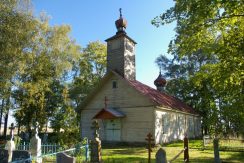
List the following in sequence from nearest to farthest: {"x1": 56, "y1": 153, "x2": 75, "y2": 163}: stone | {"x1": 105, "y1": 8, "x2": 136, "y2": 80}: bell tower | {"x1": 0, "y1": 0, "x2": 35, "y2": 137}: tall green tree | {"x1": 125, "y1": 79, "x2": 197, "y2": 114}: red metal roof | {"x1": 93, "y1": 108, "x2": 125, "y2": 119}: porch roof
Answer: {"x1": 56, "y1": 153, "x2": 75, "y2": 163}: stone → {"x1": 125, "y1": 79, "x2": 197, "y2": 114}: red metal roof → {"x1": 93, "y1": 108, "x2": 125, "y2": 119}: porch roof → {"x1": 0, "y1": 0, "x2": 35, "y2": 137}: tall green tree → {"x1": 105, "y1": 8, "x2": 136, "y2": 80}: bell tower

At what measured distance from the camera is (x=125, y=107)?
88.8 ft

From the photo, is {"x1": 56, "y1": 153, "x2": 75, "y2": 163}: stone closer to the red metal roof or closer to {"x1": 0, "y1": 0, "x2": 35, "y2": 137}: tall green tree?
the red metal roof

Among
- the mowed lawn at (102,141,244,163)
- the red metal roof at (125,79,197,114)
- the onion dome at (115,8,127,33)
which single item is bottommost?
the mowed lawn at (102,141,244,163)

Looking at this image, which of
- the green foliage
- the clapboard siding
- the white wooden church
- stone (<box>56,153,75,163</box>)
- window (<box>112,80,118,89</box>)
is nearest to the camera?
stone (<box>56,153,75,163</box>)

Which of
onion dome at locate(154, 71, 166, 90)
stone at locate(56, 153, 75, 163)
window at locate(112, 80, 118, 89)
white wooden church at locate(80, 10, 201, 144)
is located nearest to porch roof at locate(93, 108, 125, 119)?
white wooden church at locate(80, 10, 201, 144)

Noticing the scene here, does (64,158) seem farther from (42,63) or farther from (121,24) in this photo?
(42,63)

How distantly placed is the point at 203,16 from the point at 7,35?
20.7 m

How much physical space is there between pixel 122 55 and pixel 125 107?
5114mm

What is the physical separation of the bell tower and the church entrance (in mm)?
4434

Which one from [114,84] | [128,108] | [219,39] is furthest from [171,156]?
[114,84]

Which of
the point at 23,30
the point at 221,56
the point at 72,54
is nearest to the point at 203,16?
the point at 221,56

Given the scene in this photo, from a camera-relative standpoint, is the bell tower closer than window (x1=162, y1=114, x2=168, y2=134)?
No

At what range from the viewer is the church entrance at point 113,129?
2717 cm

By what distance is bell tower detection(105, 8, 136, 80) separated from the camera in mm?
28391
